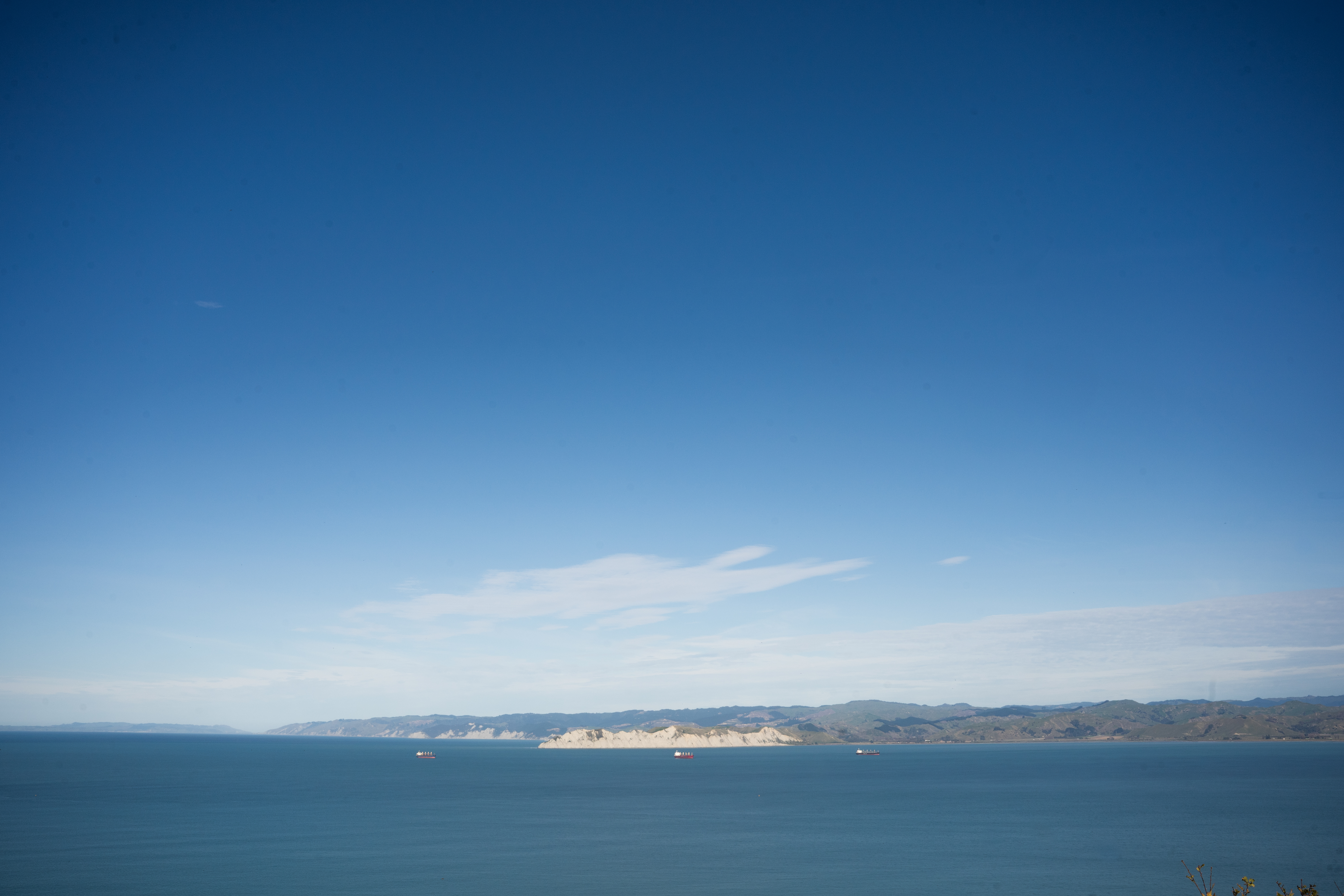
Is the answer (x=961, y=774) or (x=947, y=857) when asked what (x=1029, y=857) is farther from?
(x=961, y=774)

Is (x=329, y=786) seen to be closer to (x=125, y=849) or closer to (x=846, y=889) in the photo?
(x=125, y=849)

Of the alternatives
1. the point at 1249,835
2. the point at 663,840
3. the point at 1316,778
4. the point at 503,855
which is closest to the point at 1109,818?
the point at 1249,835

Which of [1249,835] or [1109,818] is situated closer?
[1249,835]

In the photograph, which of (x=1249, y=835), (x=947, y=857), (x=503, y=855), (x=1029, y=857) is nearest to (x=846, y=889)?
(x=947, y=857)

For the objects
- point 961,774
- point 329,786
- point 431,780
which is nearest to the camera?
point 329,786

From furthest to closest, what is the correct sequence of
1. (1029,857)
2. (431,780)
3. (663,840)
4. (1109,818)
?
1. (431,780)
2. (1109,818)
3. (663,840)
4. (1029,857)

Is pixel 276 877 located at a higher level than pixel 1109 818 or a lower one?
higher

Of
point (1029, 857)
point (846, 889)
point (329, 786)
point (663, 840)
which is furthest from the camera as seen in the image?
point (329, 786)
